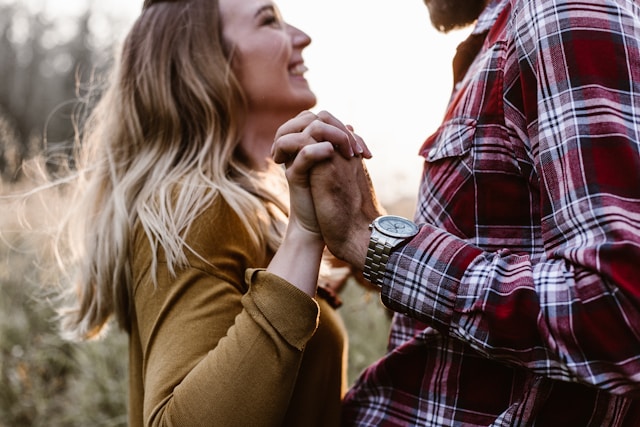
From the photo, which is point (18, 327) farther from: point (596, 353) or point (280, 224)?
point (596, 353)

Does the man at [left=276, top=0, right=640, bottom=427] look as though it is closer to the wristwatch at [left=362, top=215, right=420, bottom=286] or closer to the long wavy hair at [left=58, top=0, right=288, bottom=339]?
the wristwatch at [left=362, top=215, right=420, bottom=286]

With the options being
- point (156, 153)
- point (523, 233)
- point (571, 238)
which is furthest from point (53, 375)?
point (571, 238)

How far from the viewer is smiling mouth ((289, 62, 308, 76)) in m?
2.29

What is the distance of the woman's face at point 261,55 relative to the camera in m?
A: 2.18

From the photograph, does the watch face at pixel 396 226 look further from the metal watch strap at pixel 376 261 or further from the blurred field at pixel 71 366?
the blurred field at pixel 71 366

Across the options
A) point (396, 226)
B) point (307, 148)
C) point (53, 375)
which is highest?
point (307, 148)

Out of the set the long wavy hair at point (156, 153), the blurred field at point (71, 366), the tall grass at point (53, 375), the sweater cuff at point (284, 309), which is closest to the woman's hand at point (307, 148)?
the sweater cuff at point (284, 309)

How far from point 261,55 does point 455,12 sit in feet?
2.02

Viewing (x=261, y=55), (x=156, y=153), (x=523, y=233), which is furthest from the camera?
(x=261, y=55)

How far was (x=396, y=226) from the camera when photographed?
130 centimetres

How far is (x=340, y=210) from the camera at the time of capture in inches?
54.4

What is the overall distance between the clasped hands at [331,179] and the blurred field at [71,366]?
2.36 metres

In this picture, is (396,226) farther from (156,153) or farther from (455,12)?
(156,153)

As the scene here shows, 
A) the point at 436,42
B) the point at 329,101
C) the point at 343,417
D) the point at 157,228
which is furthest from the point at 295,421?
the point at 329,101
